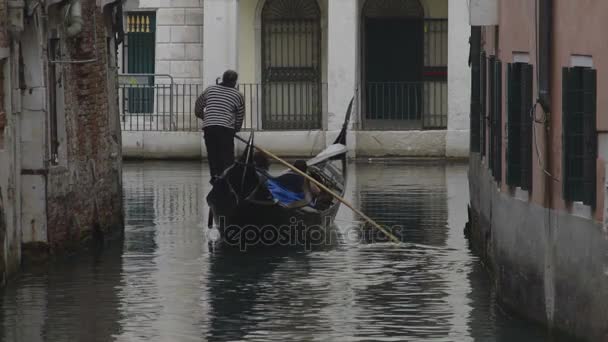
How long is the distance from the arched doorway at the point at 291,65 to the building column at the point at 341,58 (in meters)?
1.87

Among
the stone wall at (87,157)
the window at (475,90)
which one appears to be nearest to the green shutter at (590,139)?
the stone wall at (87,157)

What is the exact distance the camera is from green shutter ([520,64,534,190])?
566 inches

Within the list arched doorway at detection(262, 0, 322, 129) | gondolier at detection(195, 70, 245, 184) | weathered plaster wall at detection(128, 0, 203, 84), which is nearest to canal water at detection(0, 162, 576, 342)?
gondolier at detection(195, 70, 245, 184)

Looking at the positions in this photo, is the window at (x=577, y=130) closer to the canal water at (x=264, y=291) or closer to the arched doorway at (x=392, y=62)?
the canal water at (x=264, y=291)

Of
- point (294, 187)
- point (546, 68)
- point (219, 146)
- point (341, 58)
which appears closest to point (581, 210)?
point (546, 68)

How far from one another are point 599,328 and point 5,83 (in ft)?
23.2

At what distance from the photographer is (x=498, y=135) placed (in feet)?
55.2

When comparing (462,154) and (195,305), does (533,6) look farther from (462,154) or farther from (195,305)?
(462,154)

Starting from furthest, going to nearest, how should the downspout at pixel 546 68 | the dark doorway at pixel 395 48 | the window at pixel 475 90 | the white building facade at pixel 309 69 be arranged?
the dark doorway at pixel 395 48
the white building facade at pixel 309 69
the window at pixel 475 90
the downspout at pixel 546 68

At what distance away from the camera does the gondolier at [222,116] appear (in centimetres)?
2173

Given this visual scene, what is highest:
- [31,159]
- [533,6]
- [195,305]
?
[533,6]

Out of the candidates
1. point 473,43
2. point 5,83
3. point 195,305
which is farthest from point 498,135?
point 473,43

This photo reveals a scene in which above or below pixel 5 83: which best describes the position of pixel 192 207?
below

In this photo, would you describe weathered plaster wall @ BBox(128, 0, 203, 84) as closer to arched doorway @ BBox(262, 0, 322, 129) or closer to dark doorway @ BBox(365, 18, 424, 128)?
arched doorway @ BBox(262, 0, 322, 129)
